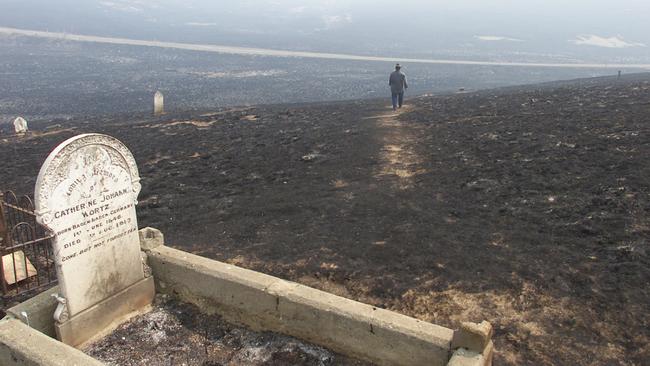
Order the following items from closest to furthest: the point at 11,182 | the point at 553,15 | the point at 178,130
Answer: the point at 11,182 → the point at 178,130 → the point at 553,15

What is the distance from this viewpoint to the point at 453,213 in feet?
28.2

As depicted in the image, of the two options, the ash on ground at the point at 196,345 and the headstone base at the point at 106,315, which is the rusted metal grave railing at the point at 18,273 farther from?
the ash on ground at the point at 196,345

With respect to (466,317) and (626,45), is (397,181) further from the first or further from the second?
(626,45)

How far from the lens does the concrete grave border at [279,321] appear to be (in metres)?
4.32

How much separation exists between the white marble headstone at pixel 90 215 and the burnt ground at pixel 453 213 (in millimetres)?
2091

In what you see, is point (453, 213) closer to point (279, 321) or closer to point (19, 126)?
point (279, 321)

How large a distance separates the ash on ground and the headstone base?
0.12 meters

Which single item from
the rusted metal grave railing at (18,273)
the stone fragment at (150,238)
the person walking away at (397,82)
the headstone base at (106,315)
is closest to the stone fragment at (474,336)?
the headstone base at (106,315)

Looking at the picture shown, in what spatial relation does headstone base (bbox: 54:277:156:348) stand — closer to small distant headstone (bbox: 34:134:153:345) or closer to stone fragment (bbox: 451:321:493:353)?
small distant headstone (bbox: 34:134:153:345)

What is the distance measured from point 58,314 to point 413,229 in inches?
199

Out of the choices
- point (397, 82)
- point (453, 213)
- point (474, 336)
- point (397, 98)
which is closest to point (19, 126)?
point (397, 82)

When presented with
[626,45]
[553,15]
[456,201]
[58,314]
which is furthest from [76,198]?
[553,15]

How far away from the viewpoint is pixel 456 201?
917 cm

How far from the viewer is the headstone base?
5348 millimetres
